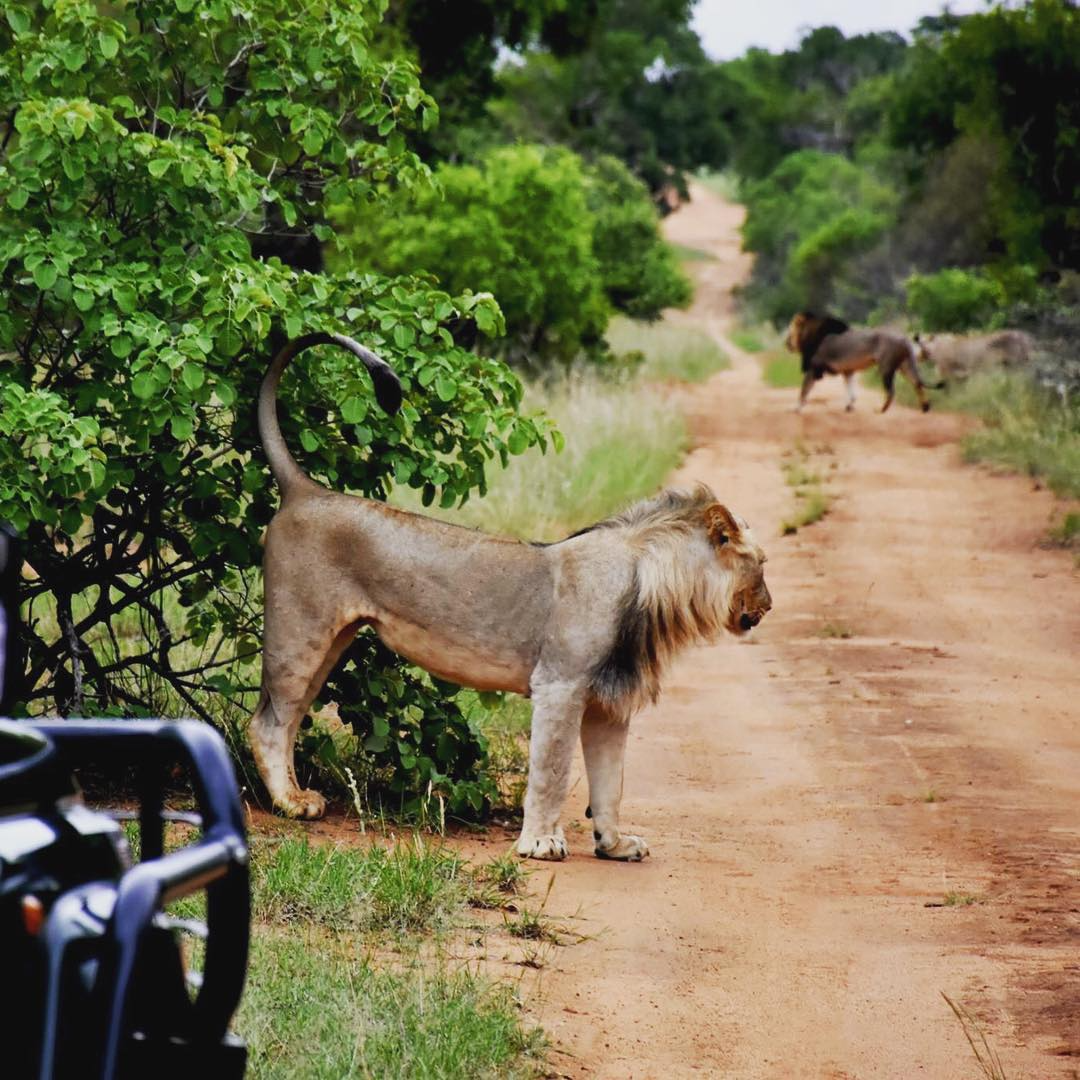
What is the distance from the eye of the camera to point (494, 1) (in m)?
21.4

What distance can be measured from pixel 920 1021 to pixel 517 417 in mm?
2734

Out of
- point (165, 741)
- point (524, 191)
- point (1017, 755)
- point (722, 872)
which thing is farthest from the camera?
point (524, 191)

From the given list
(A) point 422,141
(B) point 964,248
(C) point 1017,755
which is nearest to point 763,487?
(A) point 422,141

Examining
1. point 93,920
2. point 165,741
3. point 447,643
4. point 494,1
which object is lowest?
point 447,643

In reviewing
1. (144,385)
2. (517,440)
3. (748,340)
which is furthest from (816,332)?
(748,340)

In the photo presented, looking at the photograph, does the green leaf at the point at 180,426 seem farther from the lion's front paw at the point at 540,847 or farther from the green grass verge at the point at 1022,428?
the green grass verge at the point at 1022,428

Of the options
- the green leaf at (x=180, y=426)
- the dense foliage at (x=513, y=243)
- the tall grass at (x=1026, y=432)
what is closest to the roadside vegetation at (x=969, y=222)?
the tall grass at (x=1026, y=432)

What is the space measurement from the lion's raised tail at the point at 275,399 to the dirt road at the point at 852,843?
174 cm

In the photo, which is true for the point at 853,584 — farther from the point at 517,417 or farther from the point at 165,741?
the point at 165,741

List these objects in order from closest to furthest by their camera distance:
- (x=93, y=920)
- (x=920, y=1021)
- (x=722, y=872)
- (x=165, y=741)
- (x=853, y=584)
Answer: (x=93, y=920)
(x=165, y=741)
(x=920, y=1021)
(x=722, y=872)
(x=853, y=584)

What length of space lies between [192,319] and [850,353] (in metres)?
19.7

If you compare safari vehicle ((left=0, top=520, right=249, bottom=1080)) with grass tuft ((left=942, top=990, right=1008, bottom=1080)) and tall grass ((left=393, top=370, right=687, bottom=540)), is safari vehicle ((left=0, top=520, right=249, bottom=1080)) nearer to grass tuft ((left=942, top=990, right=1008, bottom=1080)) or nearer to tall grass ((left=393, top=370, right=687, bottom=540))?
grass tuft ((left=942, top=990, right=1008, bottom=1080))

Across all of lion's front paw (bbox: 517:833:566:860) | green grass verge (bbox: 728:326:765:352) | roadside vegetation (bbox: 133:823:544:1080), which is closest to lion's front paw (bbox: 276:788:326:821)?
roadside vegetation (bbox: 133:823:544:1080)

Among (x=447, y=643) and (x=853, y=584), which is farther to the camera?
(x=853, y=584)
